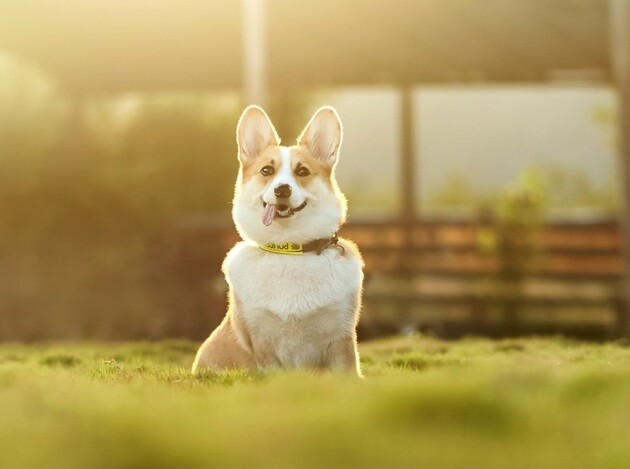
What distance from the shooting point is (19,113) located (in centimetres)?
1223

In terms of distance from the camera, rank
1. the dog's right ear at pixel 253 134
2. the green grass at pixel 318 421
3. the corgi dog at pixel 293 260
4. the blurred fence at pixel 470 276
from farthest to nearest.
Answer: the blurred fence at pixel 470 276, the dog's right ear at pixel 253 134, the corgi dog at pixel 293 260, the green grass at pixel 318 421

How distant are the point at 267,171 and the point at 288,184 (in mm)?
190

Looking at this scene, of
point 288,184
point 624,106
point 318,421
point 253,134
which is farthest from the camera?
point 624,106

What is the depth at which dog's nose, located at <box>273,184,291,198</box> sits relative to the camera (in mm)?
4910

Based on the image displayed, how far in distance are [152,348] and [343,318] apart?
3.27m

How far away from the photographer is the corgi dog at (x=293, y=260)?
5012 millimetres

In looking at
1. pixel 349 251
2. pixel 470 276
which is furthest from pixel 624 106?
pixel 349 251

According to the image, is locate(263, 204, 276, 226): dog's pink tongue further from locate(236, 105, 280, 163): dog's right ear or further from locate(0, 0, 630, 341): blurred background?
locate(0, 0, 630, 341): blurred background

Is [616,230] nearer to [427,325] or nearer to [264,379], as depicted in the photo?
[427,325]

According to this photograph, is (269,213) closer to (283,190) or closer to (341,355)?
(283,190)

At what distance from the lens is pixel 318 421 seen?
335 centimetres

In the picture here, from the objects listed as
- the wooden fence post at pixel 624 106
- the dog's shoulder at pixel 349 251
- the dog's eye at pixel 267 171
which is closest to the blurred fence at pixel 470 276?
the wooden fence post at pixel 624 106

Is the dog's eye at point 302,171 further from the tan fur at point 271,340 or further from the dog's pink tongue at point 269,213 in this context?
the tan fur at point 271,340

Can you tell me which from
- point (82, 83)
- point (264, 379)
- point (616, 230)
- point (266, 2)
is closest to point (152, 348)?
point (264, 379)
